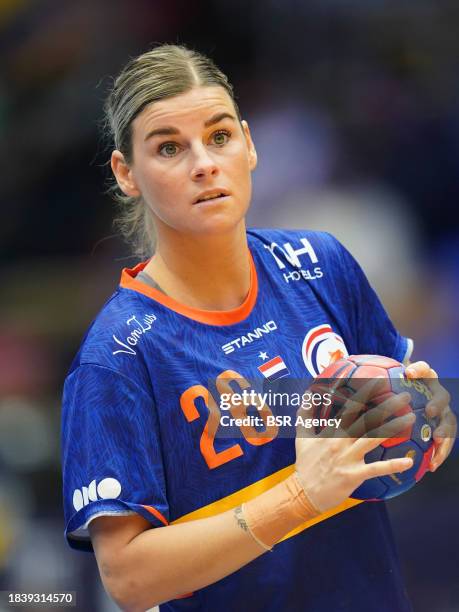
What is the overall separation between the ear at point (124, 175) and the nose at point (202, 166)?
0.26m

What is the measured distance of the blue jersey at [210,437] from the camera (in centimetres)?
244

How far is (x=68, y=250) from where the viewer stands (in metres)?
6.92

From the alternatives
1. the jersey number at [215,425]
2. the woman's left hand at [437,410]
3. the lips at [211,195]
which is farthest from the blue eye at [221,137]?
the woman's left hand at [437,410]

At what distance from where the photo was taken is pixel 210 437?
100.0 inches

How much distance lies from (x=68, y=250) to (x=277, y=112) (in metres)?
1.75

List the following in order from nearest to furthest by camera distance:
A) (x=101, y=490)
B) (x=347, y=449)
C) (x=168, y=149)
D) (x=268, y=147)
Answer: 1. (x=347, y=449)
2. (x=101, y=490)
3. (x=168, y=149)
4. (x=268, y=147)

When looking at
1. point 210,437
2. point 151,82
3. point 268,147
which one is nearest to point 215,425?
point 210,437

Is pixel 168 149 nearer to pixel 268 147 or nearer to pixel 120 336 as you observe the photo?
pixel 120 336

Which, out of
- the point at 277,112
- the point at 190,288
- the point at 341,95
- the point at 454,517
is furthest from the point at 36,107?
the point at 190,288

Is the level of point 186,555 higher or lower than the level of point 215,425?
lower

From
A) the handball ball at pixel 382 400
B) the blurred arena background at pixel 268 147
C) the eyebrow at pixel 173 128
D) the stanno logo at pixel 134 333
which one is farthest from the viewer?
the blurred arena background at pixel 268 147

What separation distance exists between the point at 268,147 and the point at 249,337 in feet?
14.1

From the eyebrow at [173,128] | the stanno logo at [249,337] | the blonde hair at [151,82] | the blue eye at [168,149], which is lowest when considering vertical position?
the stanno logo at [249,337]

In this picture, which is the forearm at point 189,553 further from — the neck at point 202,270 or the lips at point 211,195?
the lips at point 211,195
